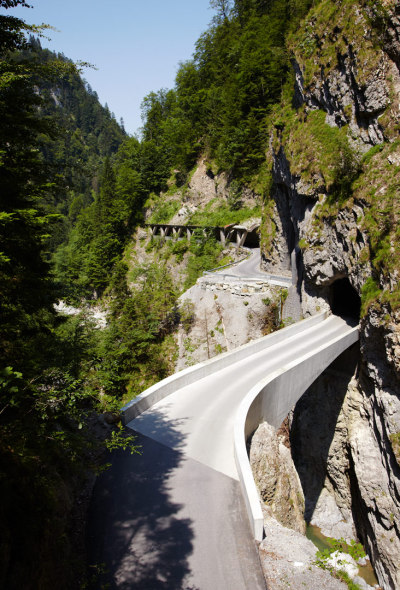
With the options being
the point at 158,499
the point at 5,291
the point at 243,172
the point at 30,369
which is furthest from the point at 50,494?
the point at 243,172

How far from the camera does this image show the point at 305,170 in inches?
711

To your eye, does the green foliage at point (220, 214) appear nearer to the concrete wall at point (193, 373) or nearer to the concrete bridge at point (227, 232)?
the concrete bridge at point (227, 232)

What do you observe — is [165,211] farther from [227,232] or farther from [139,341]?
[139,341]

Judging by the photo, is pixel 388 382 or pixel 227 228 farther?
pixel 227 228

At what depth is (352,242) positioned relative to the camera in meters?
14.7

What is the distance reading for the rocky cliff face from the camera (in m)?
12.5

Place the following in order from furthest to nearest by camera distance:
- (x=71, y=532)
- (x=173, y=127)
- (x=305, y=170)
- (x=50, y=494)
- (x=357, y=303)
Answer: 1. (x=173, y=127)
2. (x=357, y=303)
3. (x=305, y=170)
4. (x=71, y=532)
5. (x=50, y=494)

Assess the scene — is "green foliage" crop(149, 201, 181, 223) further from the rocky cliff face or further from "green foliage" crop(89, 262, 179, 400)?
the rocky cliff face

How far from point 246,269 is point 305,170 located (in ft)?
34.7

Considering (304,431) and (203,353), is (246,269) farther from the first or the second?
(304,431)

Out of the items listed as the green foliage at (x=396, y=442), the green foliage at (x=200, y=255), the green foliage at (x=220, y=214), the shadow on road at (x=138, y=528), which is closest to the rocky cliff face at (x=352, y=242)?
the green foliage at (x=396, y=442)

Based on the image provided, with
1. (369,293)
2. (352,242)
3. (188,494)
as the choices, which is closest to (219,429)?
(188,494)

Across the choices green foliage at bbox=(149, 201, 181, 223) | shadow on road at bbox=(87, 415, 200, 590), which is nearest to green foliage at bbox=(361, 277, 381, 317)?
shadow on road at bbox=(87, 415, 200, 590)

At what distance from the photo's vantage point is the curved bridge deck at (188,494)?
5.42 metres
